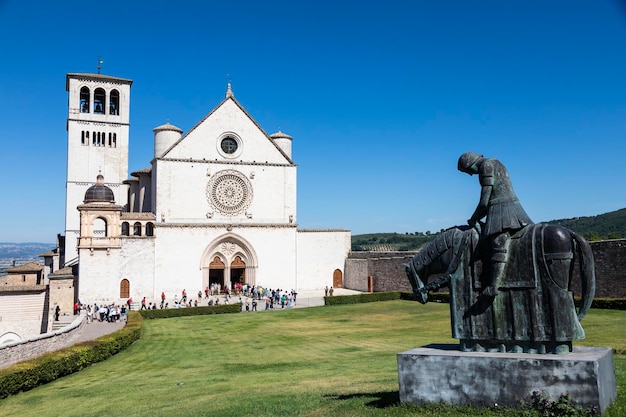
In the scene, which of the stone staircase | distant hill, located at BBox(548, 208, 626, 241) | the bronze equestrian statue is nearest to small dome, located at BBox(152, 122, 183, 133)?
the stone staircase

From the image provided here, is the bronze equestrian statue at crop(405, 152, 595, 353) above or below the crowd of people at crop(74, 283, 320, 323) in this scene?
above

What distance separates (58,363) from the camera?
19578 mm

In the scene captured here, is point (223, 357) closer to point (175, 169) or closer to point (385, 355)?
point (385, 355)

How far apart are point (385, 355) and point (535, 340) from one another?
10752 mm

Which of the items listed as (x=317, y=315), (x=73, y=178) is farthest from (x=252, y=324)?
(x=73, y=178)

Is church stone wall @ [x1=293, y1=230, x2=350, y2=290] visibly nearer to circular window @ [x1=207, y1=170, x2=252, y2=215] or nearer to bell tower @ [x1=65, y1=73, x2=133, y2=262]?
circular window @ [x1=207, y1=170, x2=252, y2=215]

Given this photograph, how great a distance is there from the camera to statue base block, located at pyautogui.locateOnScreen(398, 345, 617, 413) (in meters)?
7.34

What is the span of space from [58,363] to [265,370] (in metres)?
Answer: 8.00

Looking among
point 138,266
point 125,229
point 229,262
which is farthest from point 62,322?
point 229,262

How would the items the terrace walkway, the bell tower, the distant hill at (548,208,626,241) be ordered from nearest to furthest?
the terrace walkway → the bell tower → the distant hill at (548,208,626,241)

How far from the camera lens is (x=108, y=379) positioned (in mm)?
17766

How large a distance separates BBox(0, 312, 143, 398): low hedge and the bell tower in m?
32.3

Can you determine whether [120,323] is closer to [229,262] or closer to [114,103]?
[229,262]

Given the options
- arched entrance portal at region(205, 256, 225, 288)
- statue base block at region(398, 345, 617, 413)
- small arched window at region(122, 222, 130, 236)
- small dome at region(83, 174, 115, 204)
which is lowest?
statue base block at region(398, 345, 617, 413)
